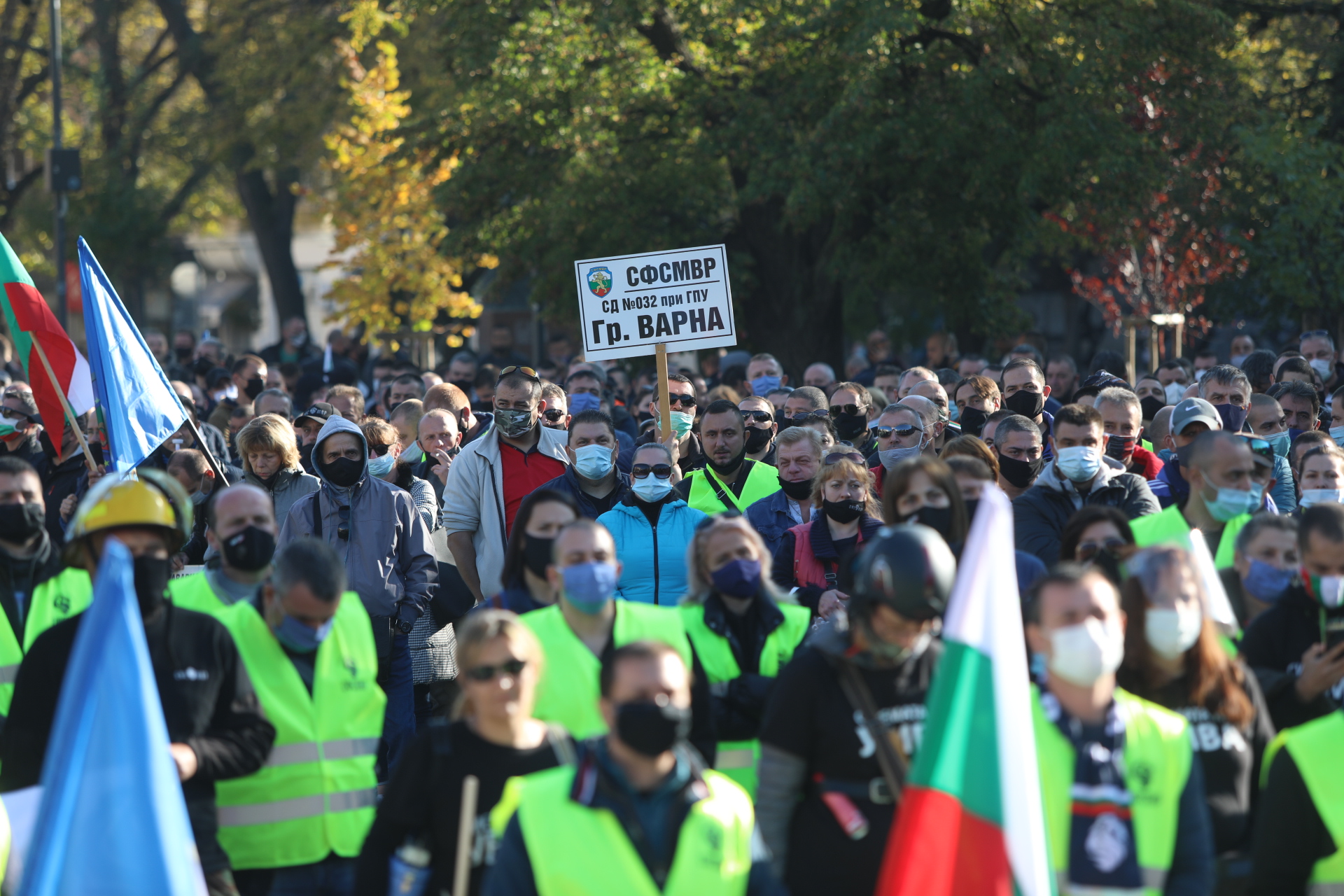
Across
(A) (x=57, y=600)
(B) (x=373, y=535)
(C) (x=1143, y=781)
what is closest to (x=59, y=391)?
(B) (x=373, y=535)

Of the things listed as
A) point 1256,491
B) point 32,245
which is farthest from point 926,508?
point 32,245

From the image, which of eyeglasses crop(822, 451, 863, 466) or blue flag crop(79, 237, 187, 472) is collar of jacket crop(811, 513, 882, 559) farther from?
blue flag crop(79, 237, 187, 472)

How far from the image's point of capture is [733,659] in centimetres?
513

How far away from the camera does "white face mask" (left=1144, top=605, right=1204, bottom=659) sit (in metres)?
4.27

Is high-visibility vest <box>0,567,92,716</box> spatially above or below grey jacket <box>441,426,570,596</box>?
below

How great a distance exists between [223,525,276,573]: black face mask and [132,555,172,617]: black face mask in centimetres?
56

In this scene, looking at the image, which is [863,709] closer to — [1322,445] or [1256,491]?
[1256,491]

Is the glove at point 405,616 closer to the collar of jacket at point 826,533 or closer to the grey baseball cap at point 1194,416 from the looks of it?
the collar of jacket at point 826,533

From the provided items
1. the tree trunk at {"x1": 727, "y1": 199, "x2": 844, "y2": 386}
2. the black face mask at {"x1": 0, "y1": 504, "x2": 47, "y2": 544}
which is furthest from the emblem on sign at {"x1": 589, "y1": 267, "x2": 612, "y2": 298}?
the tree trunk at {"x1": 727, "y1": 199, "x2": 844, "y2": 386}

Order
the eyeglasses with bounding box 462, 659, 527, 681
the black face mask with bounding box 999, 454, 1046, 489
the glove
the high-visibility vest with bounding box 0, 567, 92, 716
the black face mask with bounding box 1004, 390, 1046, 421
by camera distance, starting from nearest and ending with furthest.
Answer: the eyeglasses with bounding box 462, 659, 527, 681 < the high-visibility vest with bounding box 0, 567, 92, 716 < the glove < the black face mask with bounding box 999, 454, 1046, 489 < the black face mask with bounding box 1004, 390, 1046, 421

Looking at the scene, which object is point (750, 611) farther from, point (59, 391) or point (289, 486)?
point (59, 391)

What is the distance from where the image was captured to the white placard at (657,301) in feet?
29.6

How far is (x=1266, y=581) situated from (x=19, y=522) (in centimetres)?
413

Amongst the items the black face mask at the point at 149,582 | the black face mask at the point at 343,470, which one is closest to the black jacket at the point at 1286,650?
the black face mask at the point at 149,582
